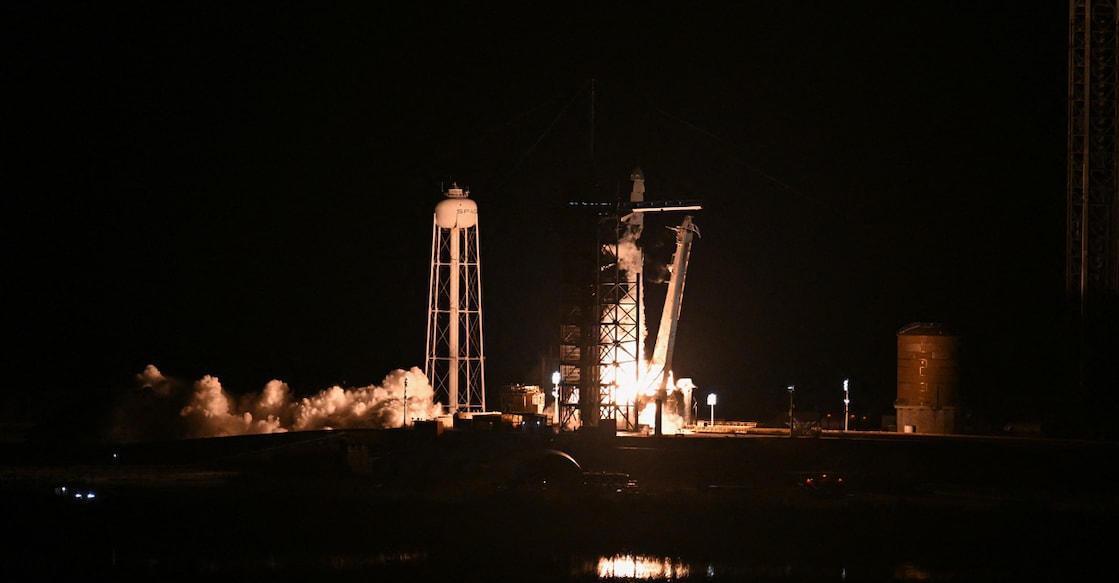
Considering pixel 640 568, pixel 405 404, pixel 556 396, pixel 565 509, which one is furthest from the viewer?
pixel 556 396

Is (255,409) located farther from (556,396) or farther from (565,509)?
(565,509)

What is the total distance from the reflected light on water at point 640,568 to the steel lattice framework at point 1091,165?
989 inches

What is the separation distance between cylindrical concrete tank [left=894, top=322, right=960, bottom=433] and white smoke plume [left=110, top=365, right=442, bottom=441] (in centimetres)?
1926

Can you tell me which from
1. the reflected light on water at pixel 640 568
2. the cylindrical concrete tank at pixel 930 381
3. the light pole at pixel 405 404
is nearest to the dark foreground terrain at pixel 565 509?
the reflected light on water at pixel 640 568

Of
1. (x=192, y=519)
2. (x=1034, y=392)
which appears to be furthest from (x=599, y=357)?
(x=1034, y=392)

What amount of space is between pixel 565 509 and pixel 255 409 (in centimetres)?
2241

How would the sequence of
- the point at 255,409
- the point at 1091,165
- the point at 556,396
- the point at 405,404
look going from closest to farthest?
1. the point at 1091,165
2. the point at 405,404
3. the point at 556,396
4. the point at 255,409

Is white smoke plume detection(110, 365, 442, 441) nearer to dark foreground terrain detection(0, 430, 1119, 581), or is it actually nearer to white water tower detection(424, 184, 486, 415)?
white water tower detection(424, 184, 486, 415)

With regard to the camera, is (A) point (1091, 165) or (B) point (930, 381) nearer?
(A) point (1091, 165)

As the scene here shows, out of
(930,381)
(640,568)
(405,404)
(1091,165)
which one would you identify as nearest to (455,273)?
(405,404)

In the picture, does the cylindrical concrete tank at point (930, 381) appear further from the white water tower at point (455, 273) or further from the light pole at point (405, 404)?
the light pole at point (405, 404)

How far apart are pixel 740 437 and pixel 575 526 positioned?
15.6 metres

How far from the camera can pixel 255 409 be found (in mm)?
56375

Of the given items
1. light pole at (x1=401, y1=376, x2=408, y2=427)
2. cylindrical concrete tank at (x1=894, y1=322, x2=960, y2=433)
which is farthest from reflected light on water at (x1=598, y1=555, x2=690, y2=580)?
cylindrical concrete tank at (x1=894, y1=322, x2=960, y2=433)
